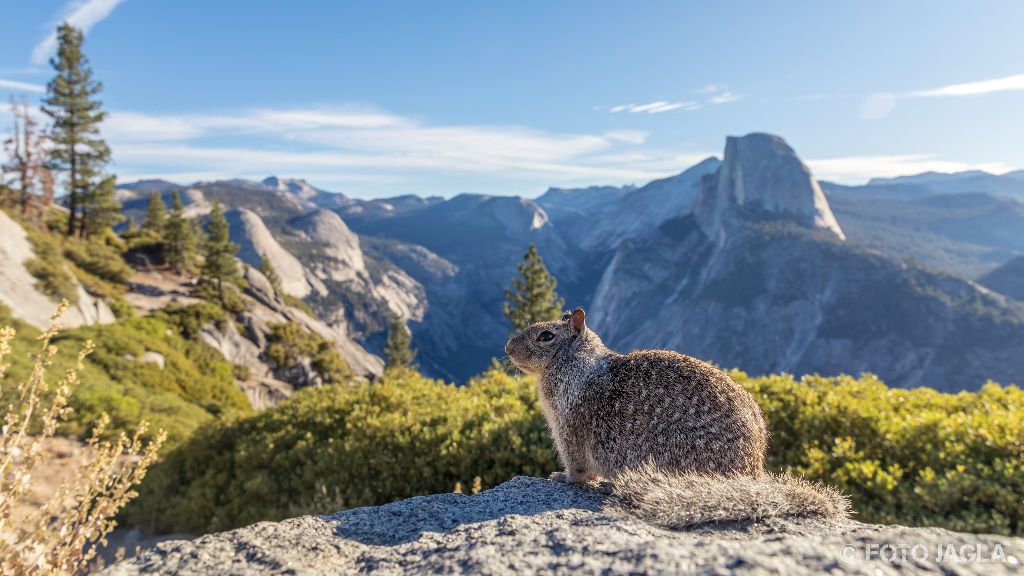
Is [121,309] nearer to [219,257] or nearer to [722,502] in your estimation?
[219,257]

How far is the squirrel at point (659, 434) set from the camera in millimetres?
3707

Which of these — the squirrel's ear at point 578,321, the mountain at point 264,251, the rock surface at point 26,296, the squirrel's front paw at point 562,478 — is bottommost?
the mountain at point 264,251

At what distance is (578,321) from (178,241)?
64.0 meters

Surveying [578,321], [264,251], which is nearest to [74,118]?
[578,321]

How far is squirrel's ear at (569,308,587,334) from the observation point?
6.13 metres

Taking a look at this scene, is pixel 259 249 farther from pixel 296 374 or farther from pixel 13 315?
pixel 13 315

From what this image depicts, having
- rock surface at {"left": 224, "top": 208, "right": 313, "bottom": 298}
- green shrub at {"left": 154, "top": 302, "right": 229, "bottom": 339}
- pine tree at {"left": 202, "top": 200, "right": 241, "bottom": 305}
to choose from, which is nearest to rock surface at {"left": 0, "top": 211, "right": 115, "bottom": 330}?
green shrub at {"left": 154, "top": 302, "right": 229, "bottom": 339}

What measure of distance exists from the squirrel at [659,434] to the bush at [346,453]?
249 centimetres

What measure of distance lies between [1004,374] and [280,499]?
730 feet

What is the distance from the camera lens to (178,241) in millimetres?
57219

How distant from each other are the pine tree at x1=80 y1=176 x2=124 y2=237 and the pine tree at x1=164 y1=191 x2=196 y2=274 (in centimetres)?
484

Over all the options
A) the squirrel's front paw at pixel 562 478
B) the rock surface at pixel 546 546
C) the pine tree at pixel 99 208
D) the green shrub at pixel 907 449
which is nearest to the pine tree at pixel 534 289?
the green shrub at pixel 907 449

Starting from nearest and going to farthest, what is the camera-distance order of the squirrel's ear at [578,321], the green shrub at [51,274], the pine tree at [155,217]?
the squirrel's ear at [578,321]
the green shrub at [51,274]
the pine tree at [155,217]

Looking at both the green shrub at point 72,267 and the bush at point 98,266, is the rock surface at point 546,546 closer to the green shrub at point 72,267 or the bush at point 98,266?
the green shrub at point 72,267
